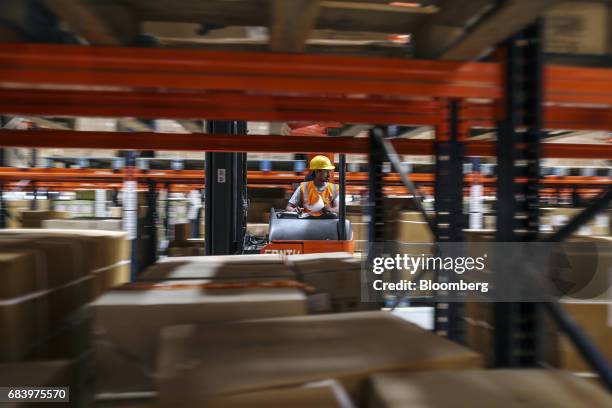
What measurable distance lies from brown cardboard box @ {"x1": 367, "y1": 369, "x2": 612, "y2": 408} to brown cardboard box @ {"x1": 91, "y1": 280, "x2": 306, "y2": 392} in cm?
53

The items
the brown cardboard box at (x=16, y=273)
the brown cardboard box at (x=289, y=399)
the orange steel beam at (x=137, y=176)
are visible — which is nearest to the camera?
the brown cardboard box at (x=289, y=399)

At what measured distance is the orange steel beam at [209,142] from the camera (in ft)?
9.01

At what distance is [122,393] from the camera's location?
1.39 m

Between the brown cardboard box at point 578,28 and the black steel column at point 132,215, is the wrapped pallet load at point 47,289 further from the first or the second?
the black steel column at point 132,215

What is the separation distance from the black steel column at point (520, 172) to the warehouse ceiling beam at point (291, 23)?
77cm

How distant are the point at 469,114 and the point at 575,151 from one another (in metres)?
1.50

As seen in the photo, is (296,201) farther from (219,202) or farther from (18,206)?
(18,206)

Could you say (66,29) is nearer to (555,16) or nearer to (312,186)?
(555,16)

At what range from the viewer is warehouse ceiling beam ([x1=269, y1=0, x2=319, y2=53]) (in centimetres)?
119

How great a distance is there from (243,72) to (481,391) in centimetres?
115

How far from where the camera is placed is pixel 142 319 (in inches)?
55.3

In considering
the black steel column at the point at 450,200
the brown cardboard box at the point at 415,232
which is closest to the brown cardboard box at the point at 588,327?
the black steel column at the point at 450,200

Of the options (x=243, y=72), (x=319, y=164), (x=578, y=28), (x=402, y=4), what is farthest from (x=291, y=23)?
(x=319, y=164)

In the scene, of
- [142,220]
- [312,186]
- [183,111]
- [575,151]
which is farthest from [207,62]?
[312,186]
